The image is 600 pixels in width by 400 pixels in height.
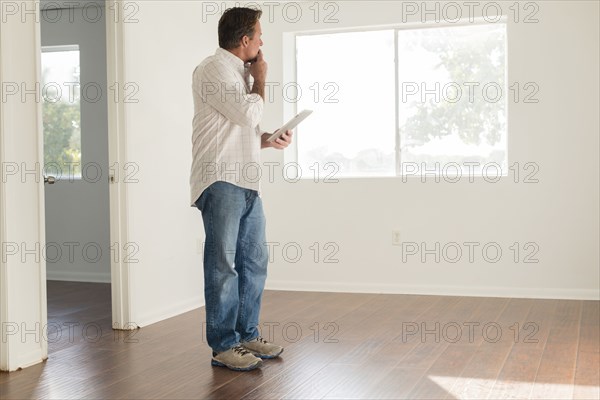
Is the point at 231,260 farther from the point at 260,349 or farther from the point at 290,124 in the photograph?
the point at 290,124

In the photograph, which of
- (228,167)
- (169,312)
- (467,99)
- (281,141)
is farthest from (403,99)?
(228,167)

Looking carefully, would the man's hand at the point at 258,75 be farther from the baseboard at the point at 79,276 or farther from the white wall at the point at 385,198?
the baseboard at the point at 79,276

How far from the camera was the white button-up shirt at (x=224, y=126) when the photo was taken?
318 cm

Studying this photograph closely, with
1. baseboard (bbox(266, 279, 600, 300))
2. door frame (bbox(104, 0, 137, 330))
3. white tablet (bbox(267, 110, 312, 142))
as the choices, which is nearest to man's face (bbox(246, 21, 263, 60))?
white tablet (bbox(267, 110, 312, 142))

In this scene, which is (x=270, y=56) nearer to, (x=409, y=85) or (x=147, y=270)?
(x=409, y=85)

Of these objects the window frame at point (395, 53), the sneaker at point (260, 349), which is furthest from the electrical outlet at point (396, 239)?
the sneaker at point (260, 349)

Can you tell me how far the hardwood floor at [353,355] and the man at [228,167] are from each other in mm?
224

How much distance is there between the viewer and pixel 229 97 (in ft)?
10.4

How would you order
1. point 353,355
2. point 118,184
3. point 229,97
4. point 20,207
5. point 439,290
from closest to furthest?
point 229,97
point 20,207
point 353,355
point 118,184
point 439,290

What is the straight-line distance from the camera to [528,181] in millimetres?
5289

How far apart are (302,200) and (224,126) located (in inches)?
103

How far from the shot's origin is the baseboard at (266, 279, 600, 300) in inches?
205

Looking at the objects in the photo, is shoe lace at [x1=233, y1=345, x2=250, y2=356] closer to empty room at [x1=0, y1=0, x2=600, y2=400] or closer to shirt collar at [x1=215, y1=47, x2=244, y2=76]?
empty room at [x1=0, y1=0, x2=600, y2=400]

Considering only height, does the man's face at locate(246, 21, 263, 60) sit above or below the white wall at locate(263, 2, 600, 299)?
above
